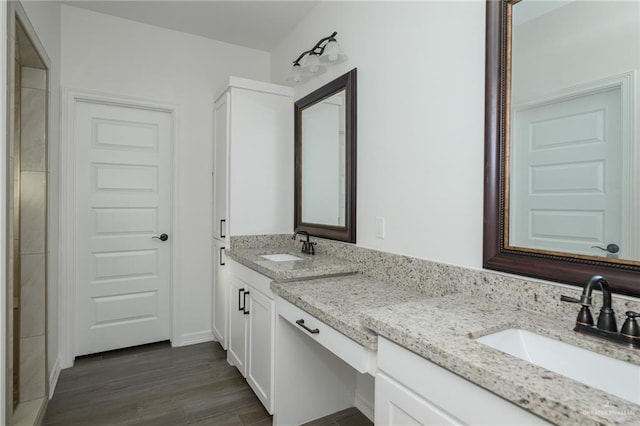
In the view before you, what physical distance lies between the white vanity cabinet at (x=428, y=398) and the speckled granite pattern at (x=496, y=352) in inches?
1.2

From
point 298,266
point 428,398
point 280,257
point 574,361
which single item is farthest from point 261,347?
point 574,361

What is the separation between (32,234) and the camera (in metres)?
2.07

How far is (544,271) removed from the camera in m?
1.20

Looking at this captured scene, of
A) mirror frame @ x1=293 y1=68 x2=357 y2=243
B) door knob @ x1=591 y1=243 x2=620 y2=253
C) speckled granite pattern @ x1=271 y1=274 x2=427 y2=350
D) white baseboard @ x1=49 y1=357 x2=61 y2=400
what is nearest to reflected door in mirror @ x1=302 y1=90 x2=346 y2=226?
mirror frame @ x1=293 y1=68 x2=357 y2=243

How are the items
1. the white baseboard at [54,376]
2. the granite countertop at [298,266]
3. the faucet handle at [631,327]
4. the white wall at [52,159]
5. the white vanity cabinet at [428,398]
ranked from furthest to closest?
the white baseboard at [54,376], the white wall at [52,159], the granite countertop at [298,266], the faucet handle at [631,327], the white vanity cabinet at [428,398]

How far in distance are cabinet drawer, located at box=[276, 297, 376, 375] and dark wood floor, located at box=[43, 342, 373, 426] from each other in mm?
784

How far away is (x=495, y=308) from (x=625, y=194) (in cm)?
53

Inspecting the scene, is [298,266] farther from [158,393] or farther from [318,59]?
[318,59]

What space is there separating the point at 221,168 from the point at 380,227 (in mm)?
1533

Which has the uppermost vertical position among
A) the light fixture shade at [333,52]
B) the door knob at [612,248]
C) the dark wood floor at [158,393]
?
the light fixture shade at [333,52]

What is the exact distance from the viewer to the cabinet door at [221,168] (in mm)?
2760

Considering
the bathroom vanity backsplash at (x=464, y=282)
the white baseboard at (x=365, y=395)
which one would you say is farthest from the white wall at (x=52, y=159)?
the white baseboard at (x=365, y=395)

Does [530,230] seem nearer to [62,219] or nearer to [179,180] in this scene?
[179,180]

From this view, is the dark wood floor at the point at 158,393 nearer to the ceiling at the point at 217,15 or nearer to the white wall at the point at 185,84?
the white wall at the point at 185,84
